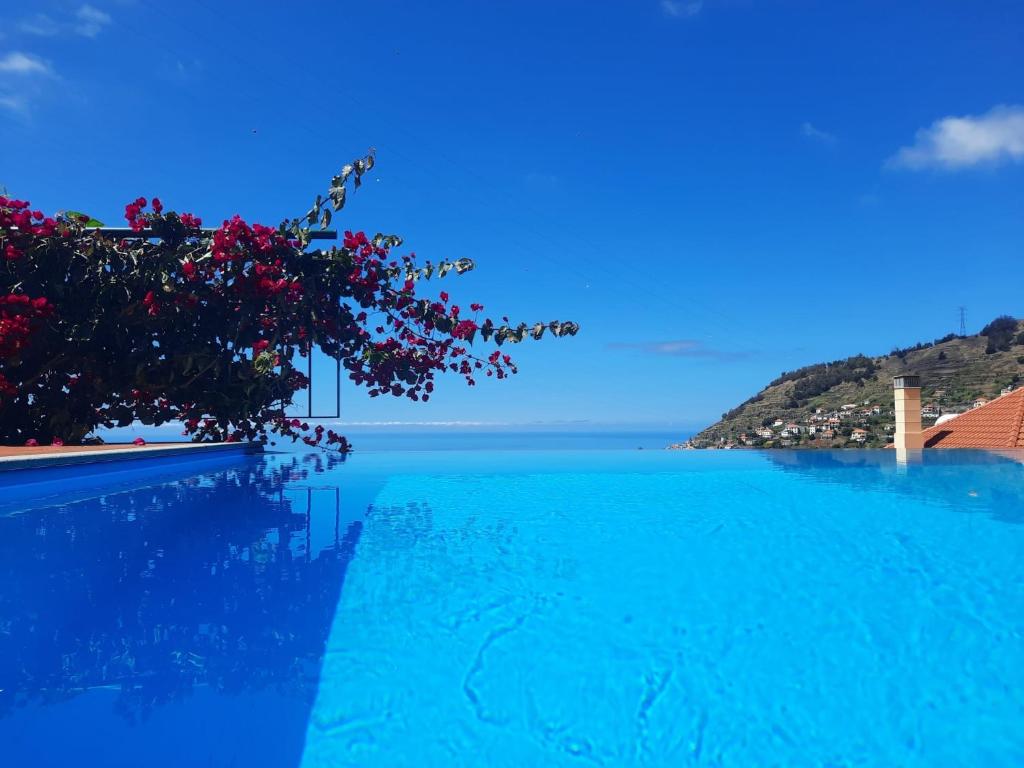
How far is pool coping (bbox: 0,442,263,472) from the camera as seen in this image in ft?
16.0

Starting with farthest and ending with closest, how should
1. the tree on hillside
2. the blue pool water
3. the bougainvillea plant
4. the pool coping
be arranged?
the tree on hillside
the bougainvillea plant
the pool coping
the blue pool water

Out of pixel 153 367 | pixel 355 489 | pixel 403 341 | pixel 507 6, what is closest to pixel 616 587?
pixel 355 489

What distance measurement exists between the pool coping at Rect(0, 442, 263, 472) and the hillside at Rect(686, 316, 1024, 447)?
1336 cm

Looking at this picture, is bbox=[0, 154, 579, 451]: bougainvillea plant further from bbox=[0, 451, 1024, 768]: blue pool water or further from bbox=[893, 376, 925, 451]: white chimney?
bbox=[893, 376, 925, 451]: white chimney

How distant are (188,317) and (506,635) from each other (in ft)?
20.8

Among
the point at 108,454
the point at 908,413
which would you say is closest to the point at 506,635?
the point at 108,454

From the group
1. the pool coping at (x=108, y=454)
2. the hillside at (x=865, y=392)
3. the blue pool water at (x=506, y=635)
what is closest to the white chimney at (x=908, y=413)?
the hillside at (x=865, y=392)

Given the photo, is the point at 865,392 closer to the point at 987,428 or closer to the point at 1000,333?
the point at 1000,333

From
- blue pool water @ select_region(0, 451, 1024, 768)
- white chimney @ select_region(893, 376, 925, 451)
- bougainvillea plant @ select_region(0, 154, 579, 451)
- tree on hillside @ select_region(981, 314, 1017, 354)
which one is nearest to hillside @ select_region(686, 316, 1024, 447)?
tree on hillside @ select_region(981, 314, 1017, 354)

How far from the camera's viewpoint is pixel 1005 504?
257 inches

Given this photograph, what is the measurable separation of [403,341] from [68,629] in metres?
6.05

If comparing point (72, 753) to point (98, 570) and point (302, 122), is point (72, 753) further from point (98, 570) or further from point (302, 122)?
point (302, 122)

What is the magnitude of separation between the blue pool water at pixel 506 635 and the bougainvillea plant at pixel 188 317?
6.69 ft

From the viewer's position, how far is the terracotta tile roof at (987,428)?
12414mm
